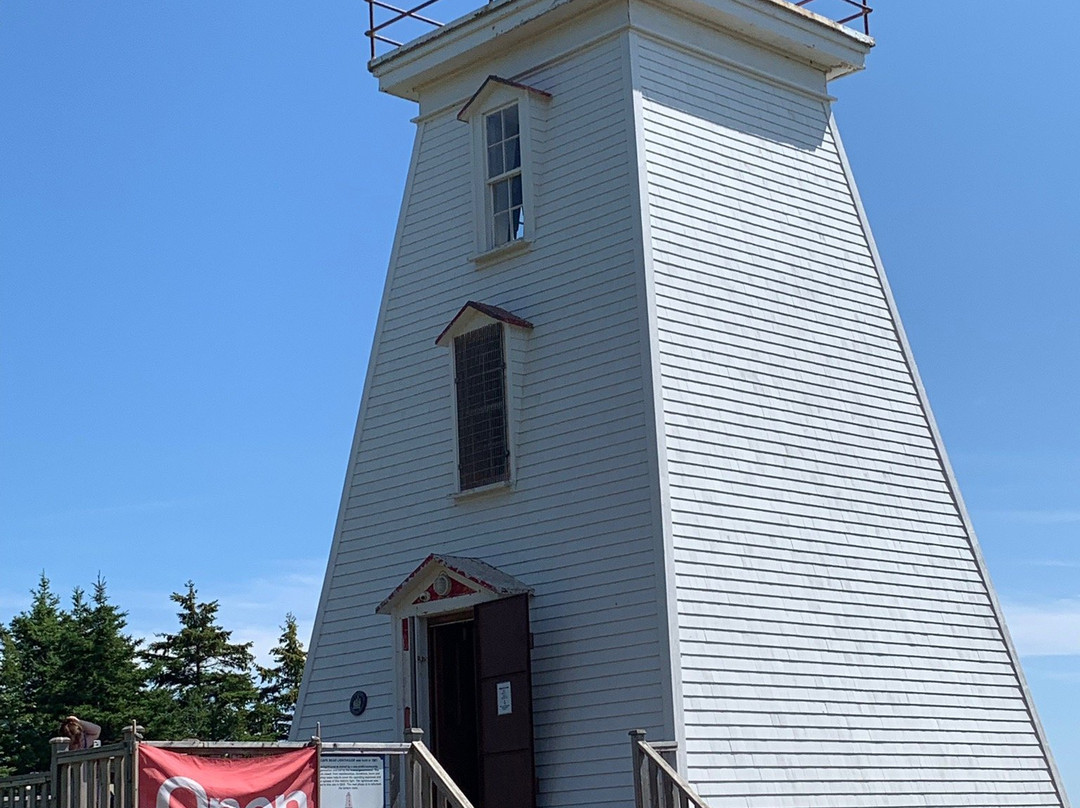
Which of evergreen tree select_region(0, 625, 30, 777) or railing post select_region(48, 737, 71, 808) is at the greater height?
evergreen tree select_region(0, 625, 30, 777)

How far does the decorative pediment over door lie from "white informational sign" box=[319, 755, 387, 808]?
401cm

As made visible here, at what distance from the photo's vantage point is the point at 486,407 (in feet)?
65.6

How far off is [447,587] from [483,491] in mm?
1256

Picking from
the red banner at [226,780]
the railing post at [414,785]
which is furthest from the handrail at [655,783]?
the red banner at [226,780]

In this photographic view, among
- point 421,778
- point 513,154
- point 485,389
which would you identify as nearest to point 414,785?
point 421,778

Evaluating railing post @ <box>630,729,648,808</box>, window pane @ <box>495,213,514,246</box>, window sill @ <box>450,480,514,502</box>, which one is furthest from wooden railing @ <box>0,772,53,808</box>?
window pane @ <box>495,213,514,246</box>

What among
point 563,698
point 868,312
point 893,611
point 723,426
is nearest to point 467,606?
point 563,698

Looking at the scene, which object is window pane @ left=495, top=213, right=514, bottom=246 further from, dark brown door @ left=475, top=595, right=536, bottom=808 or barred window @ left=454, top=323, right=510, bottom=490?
dark brown door @ left=475, top=595, right=536, bottom=808

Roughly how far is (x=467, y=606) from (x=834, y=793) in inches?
185

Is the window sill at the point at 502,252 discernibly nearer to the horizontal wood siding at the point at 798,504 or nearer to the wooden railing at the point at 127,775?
the horizontal wood siding at the point at 798,504

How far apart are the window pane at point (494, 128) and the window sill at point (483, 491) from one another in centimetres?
469

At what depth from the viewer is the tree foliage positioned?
38.3 metres

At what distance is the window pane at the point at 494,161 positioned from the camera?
832 inches

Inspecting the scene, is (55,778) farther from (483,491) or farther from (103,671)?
(103,671)
